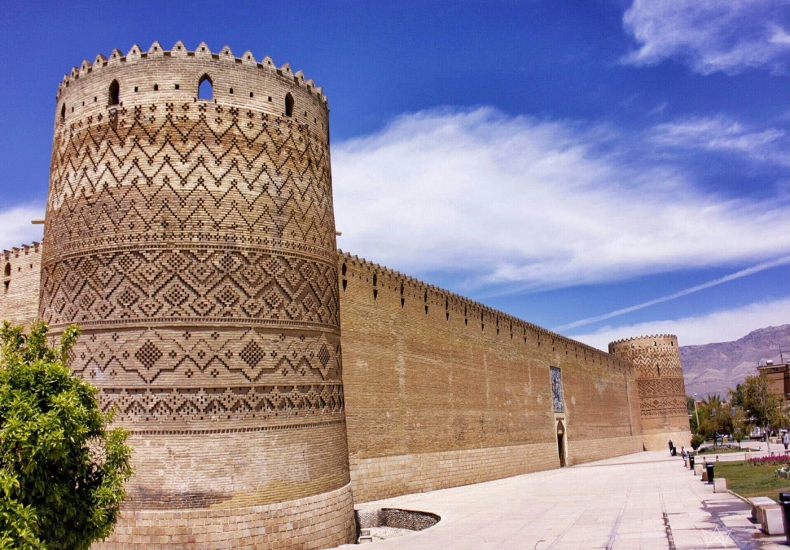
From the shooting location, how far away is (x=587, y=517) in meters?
10.8

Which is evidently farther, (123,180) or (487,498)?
(487,498)

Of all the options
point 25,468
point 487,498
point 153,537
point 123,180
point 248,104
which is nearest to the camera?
point 25,468

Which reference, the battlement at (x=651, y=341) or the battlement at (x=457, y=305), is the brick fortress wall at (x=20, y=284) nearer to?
the battlement at (x=457, y=305)

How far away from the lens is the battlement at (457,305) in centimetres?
1530

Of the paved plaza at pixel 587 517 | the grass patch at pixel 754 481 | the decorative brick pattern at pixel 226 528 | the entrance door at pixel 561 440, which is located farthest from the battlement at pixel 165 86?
the entrance door at pixel 561 440

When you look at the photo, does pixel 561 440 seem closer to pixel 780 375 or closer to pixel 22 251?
pixel 22 251

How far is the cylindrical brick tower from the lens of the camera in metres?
8.95

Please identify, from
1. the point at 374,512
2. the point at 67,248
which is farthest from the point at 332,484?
the point at 67,248

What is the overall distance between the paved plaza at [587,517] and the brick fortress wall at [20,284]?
774 cm

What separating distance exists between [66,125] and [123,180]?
5.91 feet

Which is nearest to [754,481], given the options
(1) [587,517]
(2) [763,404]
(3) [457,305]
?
(1) [587,517]

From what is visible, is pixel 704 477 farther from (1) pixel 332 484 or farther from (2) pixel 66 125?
(2) pixel 66 125

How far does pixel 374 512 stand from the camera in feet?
42.9

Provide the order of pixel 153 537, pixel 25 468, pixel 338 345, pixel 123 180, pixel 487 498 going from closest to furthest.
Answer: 1. pixel 25 468
2. pixel 153 537
3. pixel 123 180
4. pixel 338 345
5. pixel 487 498
